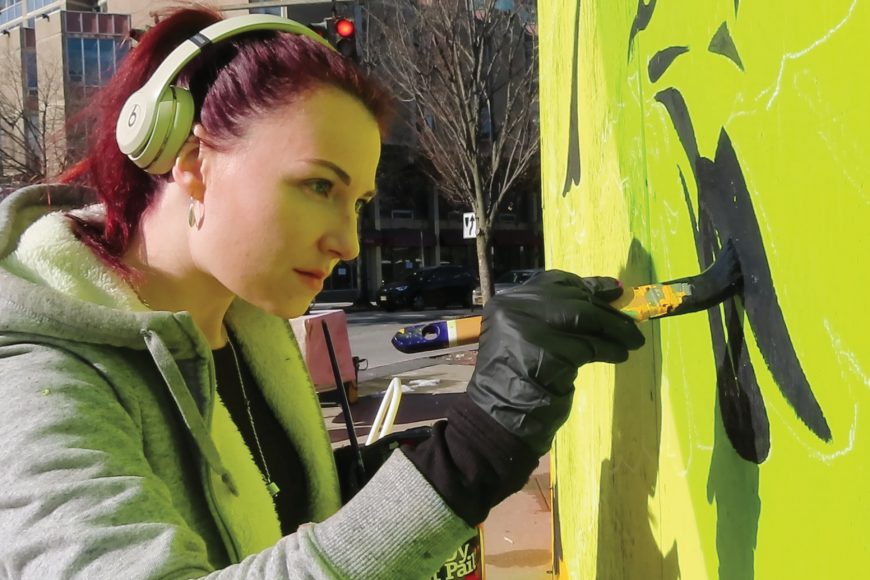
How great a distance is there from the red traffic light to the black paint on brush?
7.21 meters

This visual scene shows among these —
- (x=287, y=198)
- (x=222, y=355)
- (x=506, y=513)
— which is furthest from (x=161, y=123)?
(x=506, y=513)

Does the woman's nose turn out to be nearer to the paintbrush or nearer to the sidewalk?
the paintbrush

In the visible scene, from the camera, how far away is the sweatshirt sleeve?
82cm

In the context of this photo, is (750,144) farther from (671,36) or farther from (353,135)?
(353,135)

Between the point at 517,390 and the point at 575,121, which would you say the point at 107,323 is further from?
the point at 575,121

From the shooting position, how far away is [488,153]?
11.9 m

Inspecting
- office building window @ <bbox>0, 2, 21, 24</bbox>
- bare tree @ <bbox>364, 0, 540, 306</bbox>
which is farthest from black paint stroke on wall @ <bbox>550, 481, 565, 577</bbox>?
office building window @ <bbox>0, 2, 21, 24</bbox>

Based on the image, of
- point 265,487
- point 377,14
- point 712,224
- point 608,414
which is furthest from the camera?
point 377,14

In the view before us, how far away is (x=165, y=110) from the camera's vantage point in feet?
4.00

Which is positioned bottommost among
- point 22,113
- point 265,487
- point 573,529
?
point 573,529

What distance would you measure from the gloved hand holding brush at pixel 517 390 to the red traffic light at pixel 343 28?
23.6 ft

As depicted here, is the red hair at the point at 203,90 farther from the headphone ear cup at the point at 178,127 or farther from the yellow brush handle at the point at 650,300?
the yellow brush handle at the point at 650,300

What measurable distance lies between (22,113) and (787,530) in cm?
1737

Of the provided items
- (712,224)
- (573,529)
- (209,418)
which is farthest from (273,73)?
(573,529)
